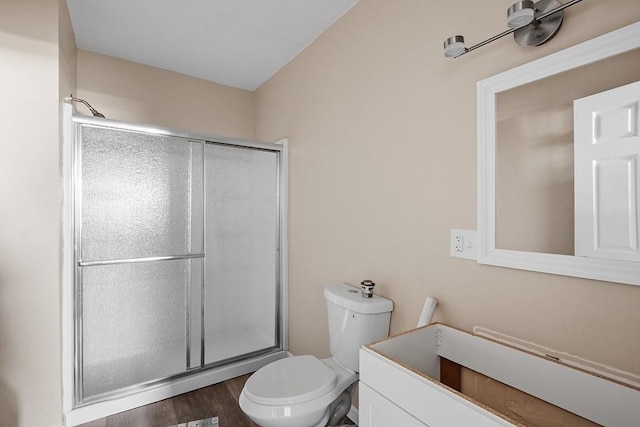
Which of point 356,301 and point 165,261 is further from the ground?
point 165,261

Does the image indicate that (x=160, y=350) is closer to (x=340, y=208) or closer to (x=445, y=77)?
→ (x=340, y=208)

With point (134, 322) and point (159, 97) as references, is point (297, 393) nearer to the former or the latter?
point (134, 322)

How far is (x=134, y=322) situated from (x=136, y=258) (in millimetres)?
411

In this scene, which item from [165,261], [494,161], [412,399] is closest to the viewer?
[412,399]

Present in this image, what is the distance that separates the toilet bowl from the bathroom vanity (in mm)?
369

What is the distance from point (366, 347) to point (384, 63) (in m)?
1.38

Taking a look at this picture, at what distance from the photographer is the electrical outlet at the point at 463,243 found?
3.99 ft

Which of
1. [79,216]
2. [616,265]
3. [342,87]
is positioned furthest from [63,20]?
[616,265]

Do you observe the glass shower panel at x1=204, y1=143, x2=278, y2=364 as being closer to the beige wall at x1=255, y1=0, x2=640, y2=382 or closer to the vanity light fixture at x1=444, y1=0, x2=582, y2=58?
the beige wall at x1=255, y1=0, x2=640, y2=382

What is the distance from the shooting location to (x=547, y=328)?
101 centimetres

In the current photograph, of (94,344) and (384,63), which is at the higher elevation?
(384,63)

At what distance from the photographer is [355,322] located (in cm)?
157

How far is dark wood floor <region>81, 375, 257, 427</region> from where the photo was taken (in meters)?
1.85

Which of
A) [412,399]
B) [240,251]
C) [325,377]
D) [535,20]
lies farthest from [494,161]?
[240,251]
